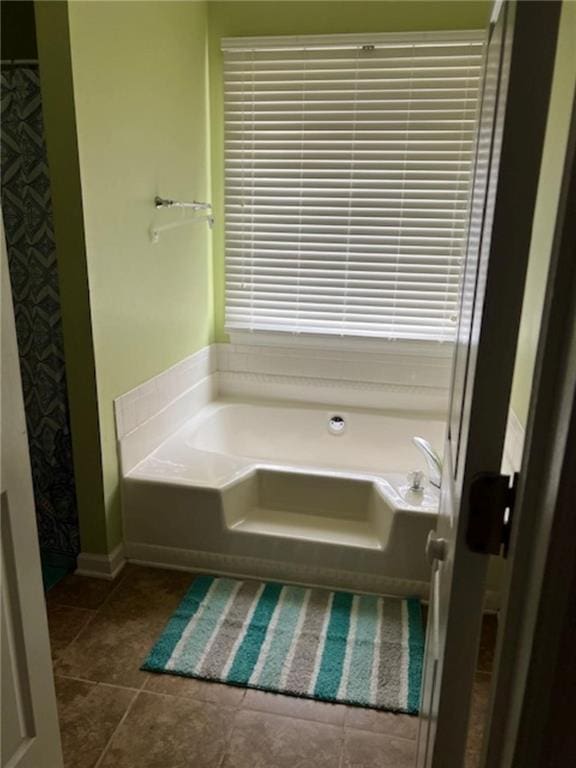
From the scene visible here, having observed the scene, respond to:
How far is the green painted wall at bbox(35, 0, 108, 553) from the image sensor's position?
1.94 metres

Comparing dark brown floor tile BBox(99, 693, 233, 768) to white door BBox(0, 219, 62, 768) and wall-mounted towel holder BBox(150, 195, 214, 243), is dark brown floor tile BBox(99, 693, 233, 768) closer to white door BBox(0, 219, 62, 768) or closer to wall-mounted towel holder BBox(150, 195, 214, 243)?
white door BBox(0, 219, 62, 768)

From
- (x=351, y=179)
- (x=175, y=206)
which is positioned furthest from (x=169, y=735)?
(x=351, y=179)

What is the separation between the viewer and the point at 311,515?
2537mm

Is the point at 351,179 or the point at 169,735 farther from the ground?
the point at 351,179

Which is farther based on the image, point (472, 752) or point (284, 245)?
point (284, 245)

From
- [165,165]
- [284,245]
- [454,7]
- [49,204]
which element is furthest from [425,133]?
[49,204]

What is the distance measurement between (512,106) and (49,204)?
2.00 meters

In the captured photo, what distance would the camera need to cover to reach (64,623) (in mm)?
2119

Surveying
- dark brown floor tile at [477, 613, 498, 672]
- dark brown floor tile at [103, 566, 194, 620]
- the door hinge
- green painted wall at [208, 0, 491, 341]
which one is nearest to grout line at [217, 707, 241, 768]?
dark brown floor tile at [103, 566, 194, 620]

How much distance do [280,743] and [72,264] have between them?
172 cm

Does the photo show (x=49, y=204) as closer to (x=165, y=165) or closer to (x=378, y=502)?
(x=165, y=165)

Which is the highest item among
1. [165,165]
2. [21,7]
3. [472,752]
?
[21,7]

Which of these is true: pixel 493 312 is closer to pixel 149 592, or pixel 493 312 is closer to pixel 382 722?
pixel 382 722

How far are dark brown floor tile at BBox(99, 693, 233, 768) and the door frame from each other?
4.07 feet
